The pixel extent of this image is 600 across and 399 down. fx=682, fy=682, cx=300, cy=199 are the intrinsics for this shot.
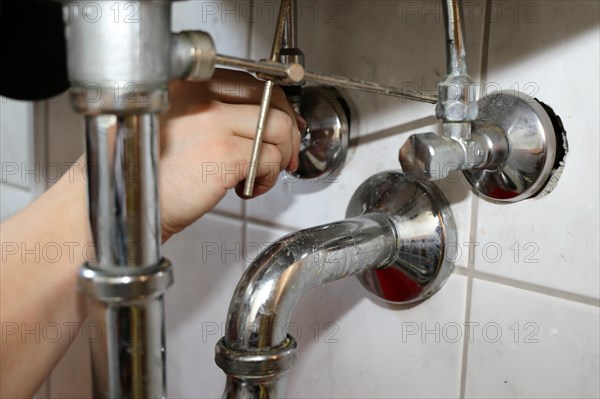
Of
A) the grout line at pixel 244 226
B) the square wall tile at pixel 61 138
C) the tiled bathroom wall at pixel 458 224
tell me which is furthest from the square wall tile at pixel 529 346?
the square wall tile at pixel 61 138

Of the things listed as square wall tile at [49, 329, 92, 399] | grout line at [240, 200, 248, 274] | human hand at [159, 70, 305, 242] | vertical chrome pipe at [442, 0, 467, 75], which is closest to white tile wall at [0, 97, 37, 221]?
square wall tile at [49, 329, 92, 399]

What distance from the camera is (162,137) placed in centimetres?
37

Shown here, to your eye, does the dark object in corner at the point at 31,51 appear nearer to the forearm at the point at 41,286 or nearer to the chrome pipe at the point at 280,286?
the forearm at the point at 41,286

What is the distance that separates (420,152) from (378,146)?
116 millimetres

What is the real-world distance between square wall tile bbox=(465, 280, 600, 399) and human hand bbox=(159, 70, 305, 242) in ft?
0.53

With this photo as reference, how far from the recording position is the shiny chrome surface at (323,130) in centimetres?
47

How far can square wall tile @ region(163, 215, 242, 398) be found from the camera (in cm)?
58

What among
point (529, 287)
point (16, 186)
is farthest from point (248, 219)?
point (16, 186)

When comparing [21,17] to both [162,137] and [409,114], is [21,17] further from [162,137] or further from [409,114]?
[409,114]

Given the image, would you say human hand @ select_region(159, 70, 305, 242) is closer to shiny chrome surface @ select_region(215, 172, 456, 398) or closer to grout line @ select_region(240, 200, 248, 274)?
shiny chrome surface @ select_region(215, 172, 456, 398)

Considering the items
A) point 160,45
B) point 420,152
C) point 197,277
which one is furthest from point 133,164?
point 197,277

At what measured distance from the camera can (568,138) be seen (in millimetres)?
377

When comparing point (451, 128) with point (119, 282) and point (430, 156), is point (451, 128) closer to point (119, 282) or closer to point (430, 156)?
point (430, 156)

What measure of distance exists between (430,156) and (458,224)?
100 millimetres
